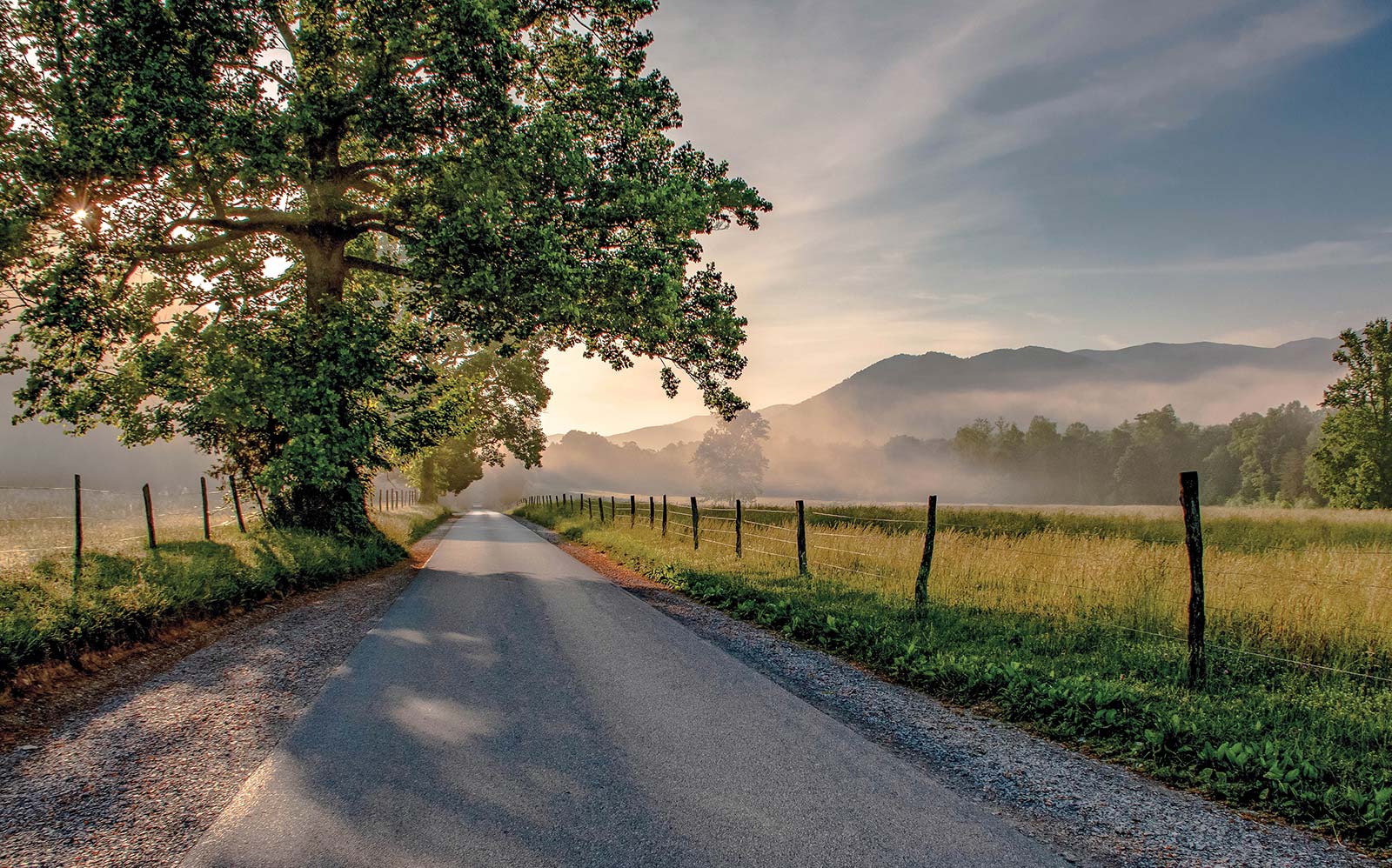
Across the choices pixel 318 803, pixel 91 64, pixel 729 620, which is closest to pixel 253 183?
pixel 91 64

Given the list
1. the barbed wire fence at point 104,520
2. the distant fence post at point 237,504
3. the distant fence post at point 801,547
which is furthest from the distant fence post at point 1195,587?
the distant fence post at point 237,504

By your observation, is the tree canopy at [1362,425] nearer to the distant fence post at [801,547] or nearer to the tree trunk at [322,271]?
the distant fence post at [801,547]

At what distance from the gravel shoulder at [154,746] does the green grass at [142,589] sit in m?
0.52

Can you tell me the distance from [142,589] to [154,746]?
4860 millimetres

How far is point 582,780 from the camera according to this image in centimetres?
412

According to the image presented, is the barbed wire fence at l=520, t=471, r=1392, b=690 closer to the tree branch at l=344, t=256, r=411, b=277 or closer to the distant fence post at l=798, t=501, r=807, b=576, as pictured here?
the distant fence post at l=798, t=501, r=807, b=576

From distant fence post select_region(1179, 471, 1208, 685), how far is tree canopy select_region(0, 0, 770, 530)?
8.93m

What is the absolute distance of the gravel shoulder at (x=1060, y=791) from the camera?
3523 millimetres

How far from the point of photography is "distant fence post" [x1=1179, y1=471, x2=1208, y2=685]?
6.11m

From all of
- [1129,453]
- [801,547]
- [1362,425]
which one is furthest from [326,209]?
[1129,453]

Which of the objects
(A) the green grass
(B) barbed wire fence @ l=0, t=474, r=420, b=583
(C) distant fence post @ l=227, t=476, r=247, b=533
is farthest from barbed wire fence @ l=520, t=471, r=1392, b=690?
(C) distant fence post @ l=227, t=476, r=247, b=533

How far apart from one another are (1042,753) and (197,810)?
5418mm

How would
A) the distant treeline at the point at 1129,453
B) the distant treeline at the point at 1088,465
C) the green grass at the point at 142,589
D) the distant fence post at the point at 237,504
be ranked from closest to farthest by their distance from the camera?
the green grass at the point at 142,589 < the distant fence post at the point at 237,504 < the distant treeline at the point at 1088,465 < the distant treeline at the point at 1129,453

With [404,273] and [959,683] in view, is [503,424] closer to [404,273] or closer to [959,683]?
[404,273]
